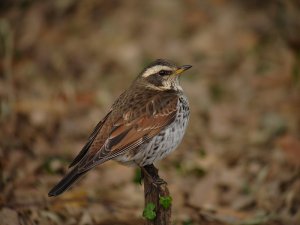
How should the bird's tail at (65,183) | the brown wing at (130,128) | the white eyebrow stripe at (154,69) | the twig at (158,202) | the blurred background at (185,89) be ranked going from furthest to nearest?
the blurred background at (185,89) < the white eyebrow stripe at (154,69) < the brown wing at (130,128) < the twig at (158,202) < the bird's tail at (65,183)

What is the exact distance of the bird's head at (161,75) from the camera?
9.21 meters

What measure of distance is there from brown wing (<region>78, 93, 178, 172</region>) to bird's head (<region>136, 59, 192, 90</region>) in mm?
388

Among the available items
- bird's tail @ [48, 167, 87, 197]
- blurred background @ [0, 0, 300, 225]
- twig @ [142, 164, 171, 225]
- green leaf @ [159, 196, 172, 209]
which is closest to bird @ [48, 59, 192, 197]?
bird's tail @ [48, 167, 87, 197]

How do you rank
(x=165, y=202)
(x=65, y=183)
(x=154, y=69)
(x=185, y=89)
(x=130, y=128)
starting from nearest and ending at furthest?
(x=65, y=183) → (x=165, y=202) → (x=130, y=128) → (x=154, y=69) → (x=185, y=89)

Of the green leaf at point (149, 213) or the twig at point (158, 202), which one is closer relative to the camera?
the green leaf at point (149, 213)

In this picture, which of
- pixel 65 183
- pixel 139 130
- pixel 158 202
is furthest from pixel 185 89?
pixel 65 183

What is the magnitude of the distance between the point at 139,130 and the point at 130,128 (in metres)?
0.12

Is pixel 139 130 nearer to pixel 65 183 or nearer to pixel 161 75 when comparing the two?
pixel 161 75

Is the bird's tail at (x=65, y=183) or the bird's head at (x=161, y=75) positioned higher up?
the bird's head at (x=161, y=75)

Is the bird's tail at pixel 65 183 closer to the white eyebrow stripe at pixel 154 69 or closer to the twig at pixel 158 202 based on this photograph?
the twig at pixel 158 202

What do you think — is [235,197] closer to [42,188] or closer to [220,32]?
[42,188]

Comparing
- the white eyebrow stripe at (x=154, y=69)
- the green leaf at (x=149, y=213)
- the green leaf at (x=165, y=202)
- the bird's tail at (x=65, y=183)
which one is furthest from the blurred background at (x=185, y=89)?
the white eyebrow stripe at (x=154, y=69)

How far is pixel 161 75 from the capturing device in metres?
9.27

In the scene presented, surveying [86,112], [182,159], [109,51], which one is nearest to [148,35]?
[109,51]
